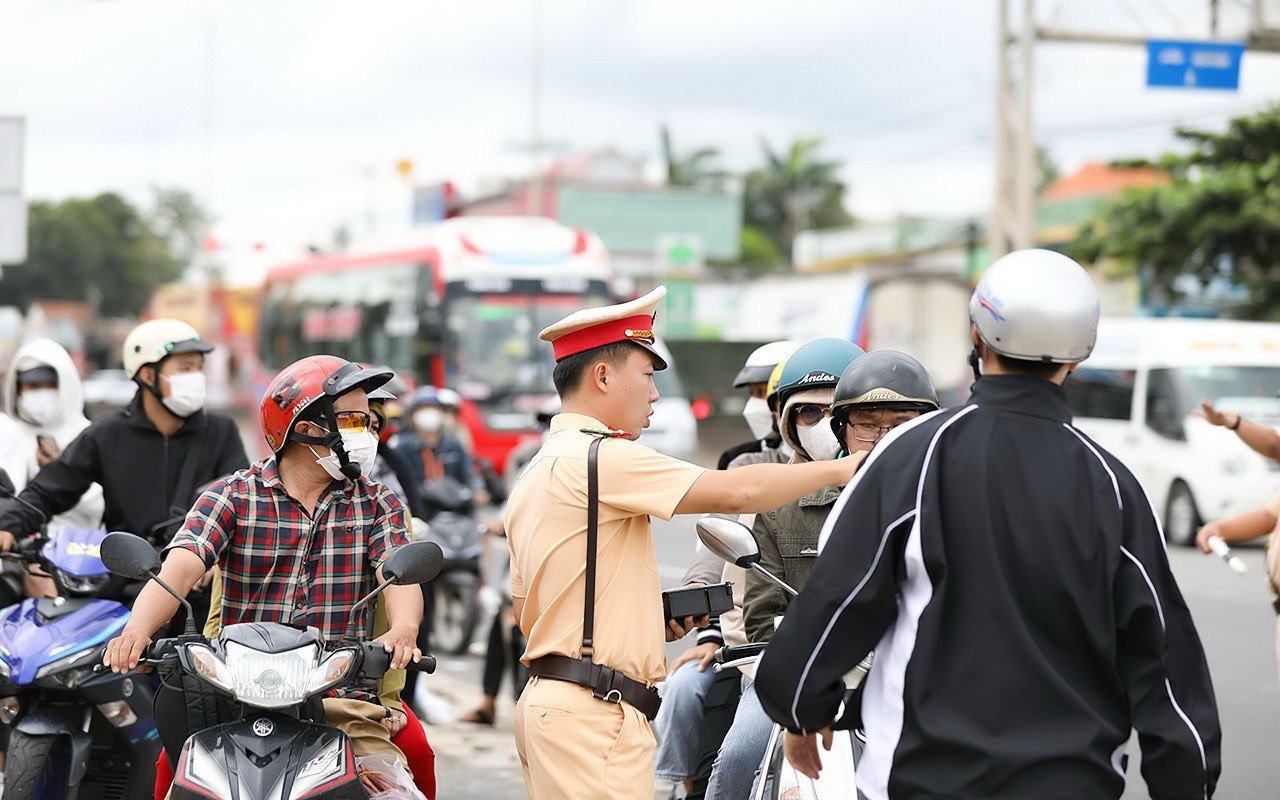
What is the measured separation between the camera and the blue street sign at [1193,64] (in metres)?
19.1

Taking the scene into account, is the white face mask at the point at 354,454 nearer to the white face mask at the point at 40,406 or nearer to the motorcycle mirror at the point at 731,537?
the motorcycle mirror at the point at 731,537

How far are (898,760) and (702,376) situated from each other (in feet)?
91.8

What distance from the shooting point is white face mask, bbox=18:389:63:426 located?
714cm

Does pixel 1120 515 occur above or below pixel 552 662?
above

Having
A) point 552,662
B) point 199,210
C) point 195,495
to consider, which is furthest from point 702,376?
point 199,210

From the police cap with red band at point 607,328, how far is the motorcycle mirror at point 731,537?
0.46m

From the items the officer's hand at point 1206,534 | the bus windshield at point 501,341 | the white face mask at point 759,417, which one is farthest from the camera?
the bus windshield at point 501,341

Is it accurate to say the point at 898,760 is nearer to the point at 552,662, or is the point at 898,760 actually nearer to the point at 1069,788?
the point at 1069,788

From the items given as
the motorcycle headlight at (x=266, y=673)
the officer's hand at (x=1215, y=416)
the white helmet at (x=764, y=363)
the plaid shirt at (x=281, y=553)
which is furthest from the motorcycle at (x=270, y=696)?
the officer's hand at (x=1215, y=416)

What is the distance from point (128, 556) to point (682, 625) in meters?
1.36

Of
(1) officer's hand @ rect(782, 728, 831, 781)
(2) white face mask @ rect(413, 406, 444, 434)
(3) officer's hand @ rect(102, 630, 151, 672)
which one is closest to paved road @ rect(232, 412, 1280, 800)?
(2) white face mask @ rect(413, 406, 444, 434)

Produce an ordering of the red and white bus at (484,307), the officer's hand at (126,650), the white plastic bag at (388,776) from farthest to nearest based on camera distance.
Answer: the red and white bus at (484,307), the white plastic bag at (388,776), the officer's hand at (126,650)

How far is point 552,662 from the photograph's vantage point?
11.9 ft

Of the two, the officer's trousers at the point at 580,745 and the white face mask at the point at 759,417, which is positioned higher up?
the white face mask at the point at 759,417
